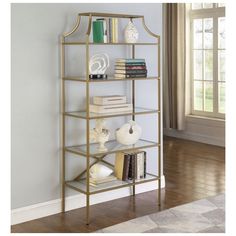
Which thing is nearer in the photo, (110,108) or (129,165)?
(110,108)

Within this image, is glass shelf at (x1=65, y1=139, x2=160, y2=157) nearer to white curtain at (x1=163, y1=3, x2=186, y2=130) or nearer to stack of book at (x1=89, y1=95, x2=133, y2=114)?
stack of book at (x1=89, y1=95, x2=133, y2=114)

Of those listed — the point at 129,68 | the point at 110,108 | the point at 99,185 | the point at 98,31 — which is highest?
the point at 98,31

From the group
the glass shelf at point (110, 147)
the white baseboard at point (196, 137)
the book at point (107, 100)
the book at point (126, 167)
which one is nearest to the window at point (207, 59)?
the white baseboard at point (196, 137)

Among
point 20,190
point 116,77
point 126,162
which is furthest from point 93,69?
point 20,190

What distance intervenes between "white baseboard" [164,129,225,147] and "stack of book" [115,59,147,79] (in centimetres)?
333

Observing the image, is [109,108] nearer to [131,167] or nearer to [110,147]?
[110,147]

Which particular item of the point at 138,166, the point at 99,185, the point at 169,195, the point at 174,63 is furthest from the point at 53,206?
the point at 174,63

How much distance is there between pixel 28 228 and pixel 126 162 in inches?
39.7

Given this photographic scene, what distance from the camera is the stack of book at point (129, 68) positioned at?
→ 3.87 meters

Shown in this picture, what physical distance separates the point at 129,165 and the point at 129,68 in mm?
847

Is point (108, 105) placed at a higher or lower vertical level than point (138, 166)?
higher

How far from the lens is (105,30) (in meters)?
3.77

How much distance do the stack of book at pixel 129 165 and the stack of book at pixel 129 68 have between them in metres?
0.69
